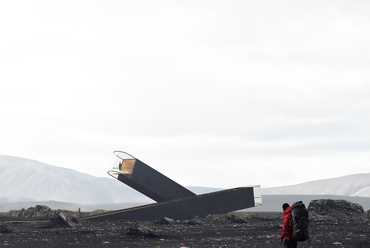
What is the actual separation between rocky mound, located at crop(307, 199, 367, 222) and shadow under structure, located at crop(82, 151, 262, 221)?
5.14 meters

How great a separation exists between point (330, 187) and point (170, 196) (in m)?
172

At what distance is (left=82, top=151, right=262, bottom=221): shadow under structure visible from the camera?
22.7 m

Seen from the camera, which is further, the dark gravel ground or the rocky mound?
the rocky mound

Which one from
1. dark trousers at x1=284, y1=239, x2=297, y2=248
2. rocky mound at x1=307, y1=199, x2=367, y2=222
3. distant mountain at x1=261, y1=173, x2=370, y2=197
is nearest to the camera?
dark trousers at x1=284, y1=239, x2=297, y2=248

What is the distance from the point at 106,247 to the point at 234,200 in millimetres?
14017

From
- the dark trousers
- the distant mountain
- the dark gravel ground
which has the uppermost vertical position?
the distant mountain

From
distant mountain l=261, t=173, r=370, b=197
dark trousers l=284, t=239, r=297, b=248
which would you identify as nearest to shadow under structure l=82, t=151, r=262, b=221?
dark trousers l=284, t=239, r=297, b=248

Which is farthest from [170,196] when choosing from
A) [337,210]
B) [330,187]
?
[330,187]

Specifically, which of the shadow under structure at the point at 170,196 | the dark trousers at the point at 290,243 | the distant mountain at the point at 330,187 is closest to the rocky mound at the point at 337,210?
the shadow under structure at the point at 170,196

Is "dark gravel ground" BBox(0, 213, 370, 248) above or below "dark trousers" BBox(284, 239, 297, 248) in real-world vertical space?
below

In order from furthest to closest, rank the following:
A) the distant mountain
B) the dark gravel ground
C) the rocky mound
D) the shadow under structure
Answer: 1. the distant mountain
2. the shadow under structure
3. the rocky mound
4. the dark gravel ground

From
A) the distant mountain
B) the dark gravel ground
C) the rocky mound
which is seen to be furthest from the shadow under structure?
the distant mountain

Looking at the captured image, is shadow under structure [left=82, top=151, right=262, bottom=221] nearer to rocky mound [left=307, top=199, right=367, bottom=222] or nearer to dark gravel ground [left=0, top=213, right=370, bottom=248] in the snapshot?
rocky mound [left=307, top=199, right=367, bottom=222]

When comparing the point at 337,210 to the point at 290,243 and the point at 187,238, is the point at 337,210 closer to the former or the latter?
the point at 187,238
